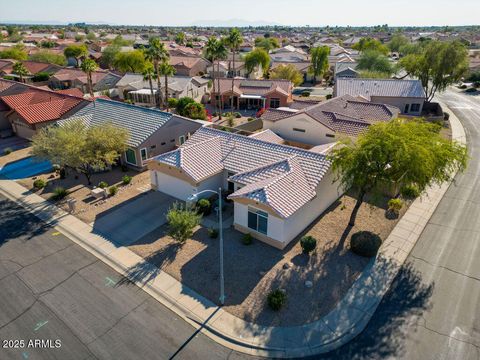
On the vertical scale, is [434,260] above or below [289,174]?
below

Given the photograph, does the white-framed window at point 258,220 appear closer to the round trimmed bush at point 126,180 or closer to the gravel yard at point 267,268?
the gravel yard at point 267,268

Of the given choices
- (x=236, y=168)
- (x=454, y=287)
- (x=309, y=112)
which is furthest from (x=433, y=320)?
(x=309, y=112)

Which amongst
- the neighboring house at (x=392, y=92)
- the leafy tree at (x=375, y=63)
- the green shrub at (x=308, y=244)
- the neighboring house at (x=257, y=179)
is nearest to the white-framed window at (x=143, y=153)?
the neighboring house at (x=257, y=179)

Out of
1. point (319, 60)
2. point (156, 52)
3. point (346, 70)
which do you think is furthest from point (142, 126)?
point (346, 70)

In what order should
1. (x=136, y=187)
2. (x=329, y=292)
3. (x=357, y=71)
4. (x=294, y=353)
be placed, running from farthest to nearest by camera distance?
(x=357, y=71) < (x=136, y=187) < (x=329, y=292) < (x=294, y=353)

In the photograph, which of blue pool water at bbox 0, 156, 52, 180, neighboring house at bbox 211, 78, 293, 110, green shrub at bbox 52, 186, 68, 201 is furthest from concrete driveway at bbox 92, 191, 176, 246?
neighboring house at bbox 211, 78, 293, 110

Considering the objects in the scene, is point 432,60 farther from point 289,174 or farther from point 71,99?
point 71,99

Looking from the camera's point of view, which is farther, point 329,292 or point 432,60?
point 432,60

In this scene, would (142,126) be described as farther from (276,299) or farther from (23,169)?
(276,299)
